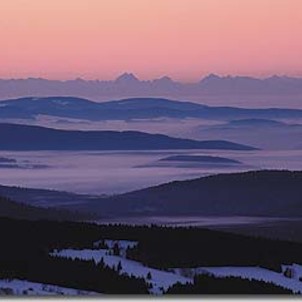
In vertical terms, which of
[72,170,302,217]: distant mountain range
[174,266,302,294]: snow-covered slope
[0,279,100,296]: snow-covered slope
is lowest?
[0,279,100,296]: snow-covered slope

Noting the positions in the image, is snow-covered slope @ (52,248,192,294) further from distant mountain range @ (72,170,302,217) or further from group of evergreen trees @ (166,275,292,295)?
distant mountain range @ (72,170,302,217)

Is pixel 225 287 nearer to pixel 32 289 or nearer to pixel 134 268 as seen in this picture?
pixel 134 268

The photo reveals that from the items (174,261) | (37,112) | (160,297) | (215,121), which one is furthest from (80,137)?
(160,297)

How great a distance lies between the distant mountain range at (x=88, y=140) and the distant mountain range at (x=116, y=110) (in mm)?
321

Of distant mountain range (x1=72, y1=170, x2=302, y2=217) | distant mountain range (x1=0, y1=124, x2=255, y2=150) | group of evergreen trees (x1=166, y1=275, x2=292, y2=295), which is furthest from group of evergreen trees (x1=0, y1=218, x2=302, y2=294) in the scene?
distant mountain range (x1=0, y1=124, x2=255, y2=150)

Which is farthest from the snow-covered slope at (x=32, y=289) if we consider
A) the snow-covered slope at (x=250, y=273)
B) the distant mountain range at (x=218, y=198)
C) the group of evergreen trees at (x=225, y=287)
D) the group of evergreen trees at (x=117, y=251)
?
the distant mountain range at (x=218, y=198)

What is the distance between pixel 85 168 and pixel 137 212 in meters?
1.42

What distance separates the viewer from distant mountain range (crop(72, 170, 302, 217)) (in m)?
22.0

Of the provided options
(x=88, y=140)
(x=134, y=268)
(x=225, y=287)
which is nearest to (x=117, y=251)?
(x=134, y=268)

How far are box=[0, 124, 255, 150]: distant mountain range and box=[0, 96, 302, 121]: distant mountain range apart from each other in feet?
1.05

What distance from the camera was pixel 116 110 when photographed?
2253 centimetres

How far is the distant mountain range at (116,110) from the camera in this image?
2219 centimetres

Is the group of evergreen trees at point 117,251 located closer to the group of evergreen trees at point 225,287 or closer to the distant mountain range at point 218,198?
the group of evergreen trees at point 225,287

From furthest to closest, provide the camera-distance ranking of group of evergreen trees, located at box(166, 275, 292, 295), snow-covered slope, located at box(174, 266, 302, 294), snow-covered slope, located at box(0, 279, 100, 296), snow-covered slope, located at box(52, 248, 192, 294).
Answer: snow-covered slope, located at box(174, 266, 302, 294) < snow-covered slope, located at box(52, 248, 192, 294) < group of evergreen trees, located at box(166, 275, 292, 295) < snow-covered slope, located at box(0, 279, 100, 296)
